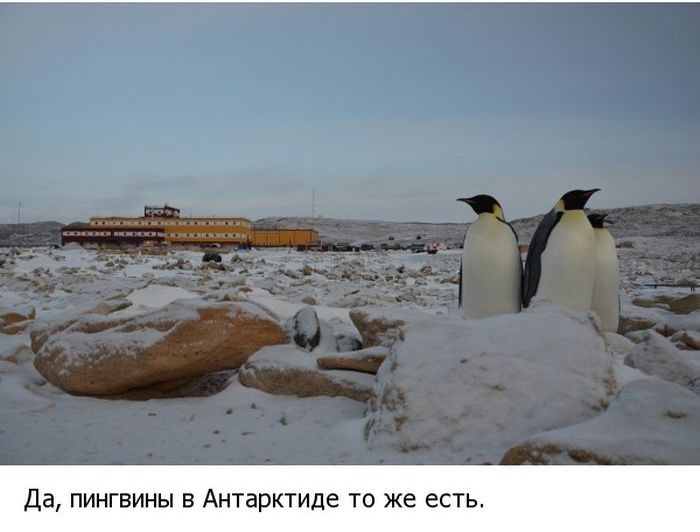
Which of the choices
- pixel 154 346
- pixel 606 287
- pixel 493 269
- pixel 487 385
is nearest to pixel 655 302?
pixel 606 287

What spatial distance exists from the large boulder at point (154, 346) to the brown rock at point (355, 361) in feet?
1.71

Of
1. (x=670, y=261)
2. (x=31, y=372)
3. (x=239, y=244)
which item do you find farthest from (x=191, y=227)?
(x=31, y=372)

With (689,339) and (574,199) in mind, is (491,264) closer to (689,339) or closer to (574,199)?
(574,199)

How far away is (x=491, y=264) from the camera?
4383 millimetres

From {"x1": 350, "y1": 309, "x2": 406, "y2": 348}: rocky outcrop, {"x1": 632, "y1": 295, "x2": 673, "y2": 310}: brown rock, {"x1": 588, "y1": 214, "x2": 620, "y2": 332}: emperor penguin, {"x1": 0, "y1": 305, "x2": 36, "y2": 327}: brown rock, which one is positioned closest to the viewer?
{"x1": 350, "y1": 309, "x2": 406, "y2": 348}: rocky outcrop

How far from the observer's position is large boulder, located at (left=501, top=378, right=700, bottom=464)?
1.64 m

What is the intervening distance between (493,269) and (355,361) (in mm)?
1832

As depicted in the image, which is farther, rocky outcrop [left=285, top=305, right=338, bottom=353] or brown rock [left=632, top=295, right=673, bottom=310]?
brown rock [left=632, top=295, right=673, bottom=310]

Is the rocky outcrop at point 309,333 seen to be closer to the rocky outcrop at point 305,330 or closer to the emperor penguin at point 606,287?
the rocky outcrop at point 305,330

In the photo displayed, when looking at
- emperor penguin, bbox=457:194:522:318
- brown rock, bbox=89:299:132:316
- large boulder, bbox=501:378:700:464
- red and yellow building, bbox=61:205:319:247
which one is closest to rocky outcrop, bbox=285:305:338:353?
emperor penguin, bbox=457:194:522:318

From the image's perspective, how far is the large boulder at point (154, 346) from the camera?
3.01 m

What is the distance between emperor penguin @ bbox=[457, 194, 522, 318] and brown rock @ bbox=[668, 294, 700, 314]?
2.62 meters

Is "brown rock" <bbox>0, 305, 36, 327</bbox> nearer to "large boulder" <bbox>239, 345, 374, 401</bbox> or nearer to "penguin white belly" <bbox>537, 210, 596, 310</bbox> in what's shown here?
"large boulder" <bbox>239, 345, 374, 401</bbox>

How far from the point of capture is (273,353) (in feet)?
10.5
